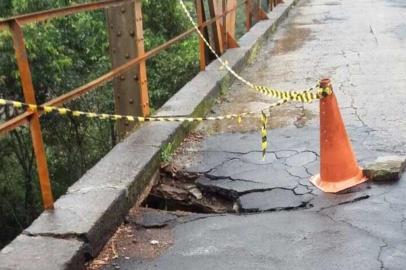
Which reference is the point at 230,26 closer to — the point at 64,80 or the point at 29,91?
the point at 64,80

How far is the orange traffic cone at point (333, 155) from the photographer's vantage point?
412cm

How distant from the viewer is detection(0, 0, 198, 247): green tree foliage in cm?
1038

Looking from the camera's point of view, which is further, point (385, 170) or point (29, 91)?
point (385, 170)

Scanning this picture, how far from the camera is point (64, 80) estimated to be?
11.2 metres

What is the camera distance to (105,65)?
12.7 metres

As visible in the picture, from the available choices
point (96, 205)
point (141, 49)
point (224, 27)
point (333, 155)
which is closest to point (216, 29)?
point (224, 27)

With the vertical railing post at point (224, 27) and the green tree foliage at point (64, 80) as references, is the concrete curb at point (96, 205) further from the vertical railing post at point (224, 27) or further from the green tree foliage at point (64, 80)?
the green tree foliage at point (64, 80)

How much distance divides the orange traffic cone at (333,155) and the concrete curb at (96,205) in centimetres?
128

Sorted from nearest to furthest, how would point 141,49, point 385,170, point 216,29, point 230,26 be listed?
point 385,170, point 141,49, point 216,29, point 230,26

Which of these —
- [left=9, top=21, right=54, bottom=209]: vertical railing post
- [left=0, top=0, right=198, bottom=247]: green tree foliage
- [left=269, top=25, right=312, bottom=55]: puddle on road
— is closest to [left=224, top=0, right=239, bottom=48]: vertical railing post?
[left=269, top=25, right=312, bottom=55]: puddle on road

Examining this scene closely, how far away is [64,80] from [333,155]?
7981 mm

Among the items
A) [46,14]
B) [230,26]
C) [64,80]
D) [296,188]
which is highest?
[46,14]

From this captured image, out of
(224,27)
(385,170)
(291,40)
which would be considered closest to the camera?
(385,170)

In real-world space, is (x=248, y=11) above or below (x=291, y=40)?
above
